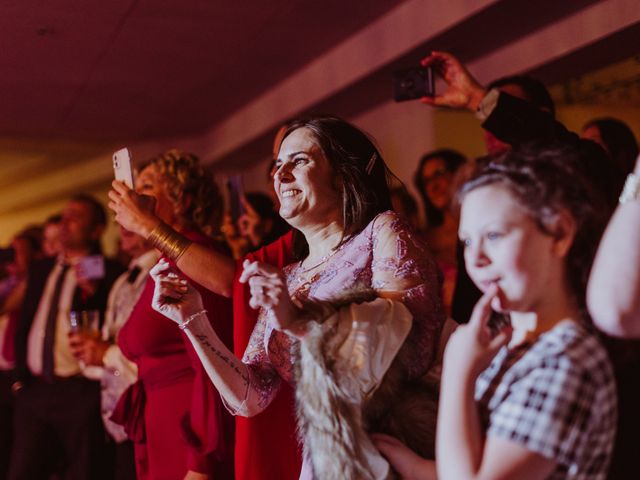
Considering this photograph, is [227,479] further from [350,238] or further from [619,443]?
[619,443]

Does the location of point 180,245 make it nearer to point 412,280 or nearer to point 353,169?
point 353,169

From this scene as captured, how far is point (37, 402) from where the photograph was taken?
3.69m

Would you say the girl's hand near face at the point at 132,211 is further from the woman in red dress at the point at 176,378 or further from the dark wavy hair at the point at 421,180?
the dark wavy hair at the point at 421,180

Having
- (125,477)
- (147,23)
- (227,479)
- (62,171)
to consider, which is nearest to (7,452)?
(125,477)

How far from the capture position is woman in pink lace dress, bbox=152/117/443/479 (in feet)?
4.75

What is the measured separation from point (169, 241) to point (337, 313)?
3.07 ft

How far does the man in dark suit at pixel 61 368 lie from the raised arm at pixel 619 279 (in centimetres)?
262

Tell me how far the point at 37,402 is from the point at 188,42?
1.99 meters

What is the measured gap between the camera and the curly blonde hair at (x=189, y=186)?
2723 mm

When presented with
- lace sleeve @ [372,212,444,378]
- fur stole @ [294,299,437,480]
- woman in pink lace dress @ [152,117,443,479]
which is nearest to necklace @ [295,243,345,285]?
woman in pink lace dress @ [152,117,443,479]

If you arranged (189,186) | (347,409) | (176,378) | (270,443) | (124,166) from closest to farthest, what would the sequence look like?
(347,409)
(270,443)
(124,166)
(176,378)
(189,186)

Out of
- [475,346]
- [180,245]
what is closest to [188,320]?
[180,245]

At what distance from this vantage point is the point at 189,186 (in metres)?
2.75

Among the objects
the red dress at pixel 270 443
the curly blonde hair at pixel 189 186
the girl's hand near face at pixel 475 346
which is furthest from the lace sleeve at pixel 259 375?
the curly blonde hair at pixel 189 186
